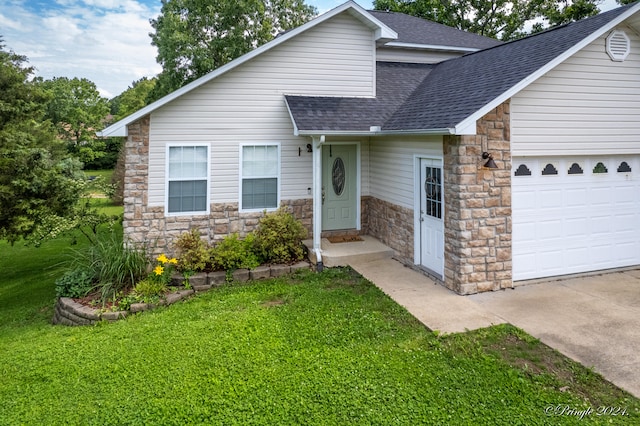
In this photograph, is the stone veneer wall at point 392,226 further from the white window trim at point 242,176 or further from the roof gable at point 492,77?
the white window trim at point 242,176

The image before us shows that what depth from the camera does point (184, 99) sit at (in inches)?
328

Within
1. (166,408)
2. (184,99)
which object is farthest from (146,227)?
(166,408)

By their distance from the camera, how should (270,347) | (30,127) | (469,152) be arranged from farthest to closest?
1. (30,127)
2. (469,152)
3. (270,347)

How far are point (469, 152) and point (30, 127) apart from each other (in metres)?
16.8

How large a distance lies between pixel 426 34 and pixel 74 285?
1231 cm

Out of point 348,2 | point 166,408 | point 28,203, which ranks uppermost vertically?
point 348,2

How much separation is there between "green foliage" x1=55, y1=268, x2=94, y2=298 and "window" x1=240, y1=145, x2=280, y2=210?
10.9 ft

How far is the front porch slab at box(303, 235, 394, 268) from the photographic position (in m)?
8.32

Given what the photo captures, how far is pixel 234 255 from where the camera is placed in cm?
793

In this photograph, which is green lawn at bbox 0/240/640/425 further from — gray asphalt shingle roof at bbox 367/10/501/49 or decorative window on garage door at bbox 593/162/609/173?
gray asphalt shingle roof at bbox 367/10/501/49

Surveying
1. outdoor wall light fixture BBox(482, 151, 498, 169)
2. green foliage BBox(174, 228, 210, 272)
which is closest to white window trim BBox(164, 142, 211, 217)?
green foliage BBox(174, 228, 210, 272)

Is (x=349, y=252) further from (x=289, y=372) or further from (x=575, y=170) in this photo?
(x=575, y=170)

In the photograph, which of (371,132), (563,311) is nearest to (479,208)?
(563,311)

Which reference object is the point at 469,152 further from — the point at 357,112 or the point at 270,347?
the point at 270,347
